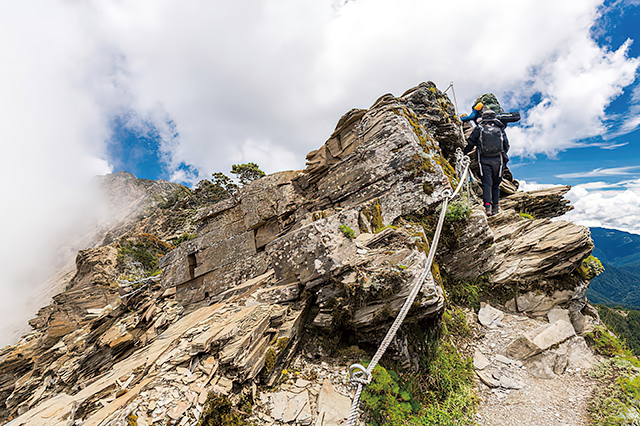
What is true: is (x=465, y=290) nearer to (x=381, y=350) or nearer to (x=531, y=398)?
(x=531, y=398)

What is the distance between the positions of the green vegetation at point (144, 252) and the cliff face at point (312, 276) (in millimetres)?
13774

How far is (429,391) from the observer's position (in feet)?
21.4

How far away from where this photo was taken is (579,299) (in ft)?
32.4

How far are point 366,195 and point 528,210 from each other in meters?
11.7

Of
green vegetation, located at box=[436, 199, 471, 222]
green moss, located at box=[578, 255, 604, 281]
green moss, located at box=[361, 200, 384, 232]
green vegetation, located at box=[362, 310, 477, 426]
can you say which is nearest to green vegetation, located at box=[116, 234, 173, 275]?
green moss, located at box=[361, 200, 384, 232]

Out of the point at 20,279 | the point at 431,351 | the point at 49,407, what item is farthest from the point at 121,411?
the point at 20,279

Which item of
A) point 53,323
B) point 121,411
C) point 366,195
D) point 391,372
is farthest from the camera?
point 53,323

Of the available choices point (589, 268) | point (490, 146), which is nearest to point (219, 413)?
point (490, 146)

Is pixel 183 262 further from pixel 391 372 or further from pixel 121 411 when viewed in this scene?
pixel 391 372

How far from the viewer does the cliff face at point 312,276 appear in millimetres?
5914

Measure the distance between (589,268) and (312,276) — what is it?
12649mm

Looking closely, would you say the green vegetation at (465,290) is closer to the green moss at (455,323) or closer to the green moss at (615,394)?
the green moss at (455,323)

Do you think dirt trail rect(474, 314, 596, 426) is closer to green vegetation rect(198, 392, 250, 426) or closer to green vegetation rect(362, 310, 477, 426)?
green vegetation rect(362, 310, 477, 426)

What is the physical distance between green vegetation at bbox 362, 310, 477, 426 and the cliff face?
1.89 ft
